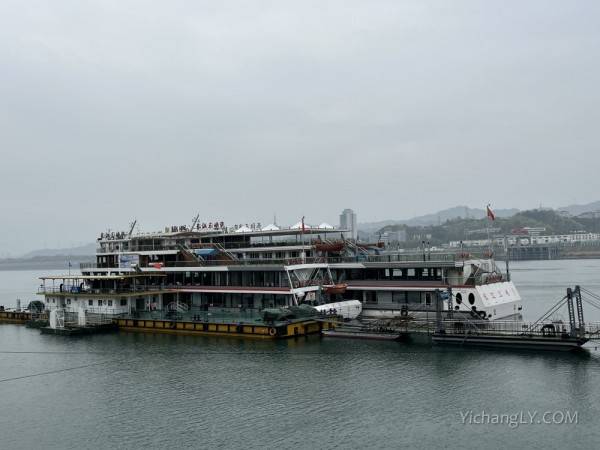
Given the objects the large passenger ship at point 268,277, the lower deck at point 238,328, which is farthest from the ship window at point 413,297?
the lower deck at point 238,328

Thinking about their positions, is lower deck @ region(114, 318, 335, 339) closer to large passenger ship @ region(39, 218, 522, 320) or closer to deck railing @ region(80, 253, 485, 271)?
large passenger ship @ region(39, 218, 522, 320)

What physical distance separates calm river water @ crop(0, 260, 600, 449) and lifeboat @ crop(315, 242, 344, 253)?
12723 millimetres

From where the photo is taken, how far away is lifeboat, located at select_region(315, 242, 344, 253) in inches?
2254

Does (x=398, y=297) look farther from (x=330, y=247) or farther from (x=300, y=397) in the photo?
(x=300, y=397)

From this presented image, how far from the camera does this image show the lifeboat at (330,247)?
5725 centimetres

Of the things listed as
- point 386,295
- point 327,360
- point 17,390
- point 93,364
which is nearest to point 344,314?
point 386,295

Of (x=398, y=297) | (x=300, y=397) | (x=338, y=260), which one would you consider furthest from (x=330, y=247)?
(x=300, y=397)

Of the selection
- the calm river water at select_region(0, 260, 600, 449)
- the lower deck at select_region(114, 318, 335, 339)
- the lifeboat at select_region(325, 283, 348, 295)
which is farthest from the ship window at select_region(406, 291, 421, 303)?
the calm river water at select_region(0, 260, 600, 449)

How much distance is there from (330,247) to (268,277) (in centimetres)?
675

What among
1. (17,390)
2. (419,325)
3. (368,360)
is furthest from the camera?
(419,325)

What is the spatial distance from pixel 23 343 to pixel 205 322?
681 inches

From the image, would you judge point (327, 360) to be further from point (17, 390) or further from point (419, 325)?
point (17, 390)

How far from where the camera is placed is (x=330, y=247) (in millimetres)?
57219

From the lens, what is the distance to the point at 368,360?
3984 cm
